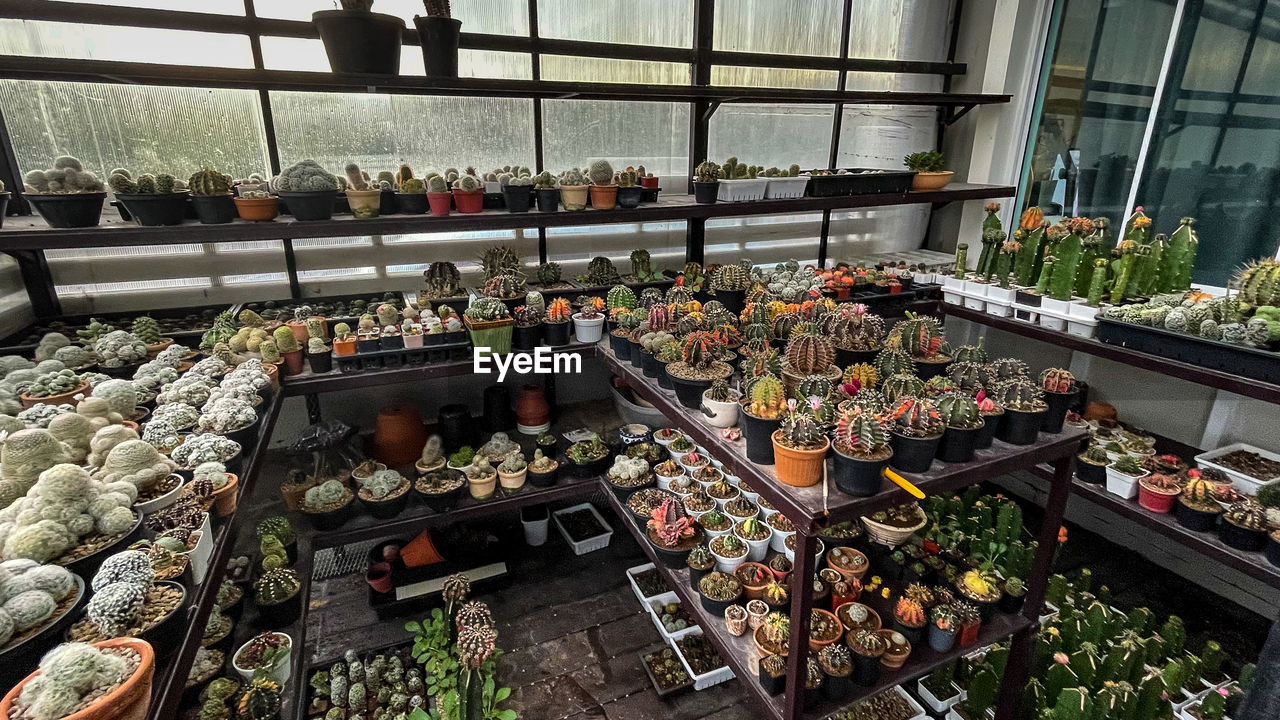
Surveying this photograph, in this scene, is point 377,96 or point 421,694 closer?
point 421,694

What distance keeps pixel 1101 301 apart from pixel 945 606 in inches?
80.8

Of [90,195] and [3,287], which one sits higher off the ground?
[90,195]

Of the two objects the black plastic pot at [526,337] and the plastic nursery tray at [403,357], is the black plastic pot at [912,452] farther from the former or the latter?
the plastic nursery tray at [403,357]

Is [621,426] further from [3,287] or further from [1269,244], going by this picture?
[1269,244]

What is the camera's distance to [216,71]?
7.68 ft

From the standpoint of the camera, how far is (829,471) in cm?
186

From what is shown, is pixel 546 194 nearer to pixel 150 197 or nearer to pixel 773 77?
pixel 150 197

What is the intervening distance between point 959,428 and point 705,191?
1.95 m

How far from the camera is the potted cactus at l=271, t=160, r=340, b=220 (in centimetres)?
252

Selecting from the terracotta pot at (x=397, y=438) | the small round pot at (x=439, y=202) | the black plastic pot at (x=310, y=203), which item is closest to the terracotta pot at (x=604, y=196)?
the small round pot at (x=439, y=202)

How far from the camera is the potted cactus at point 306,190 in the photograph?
2520 mm


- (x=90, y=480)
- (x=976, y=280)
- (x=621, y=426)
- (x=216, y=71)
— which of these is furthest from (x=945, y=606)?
(x=216, y=71)

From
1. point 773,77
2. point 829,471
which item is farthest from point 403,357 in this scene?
point 773,77

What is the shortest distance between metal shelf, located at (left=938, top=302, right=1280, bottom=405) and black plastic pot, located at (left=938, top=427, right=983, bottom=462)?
4.62ft
